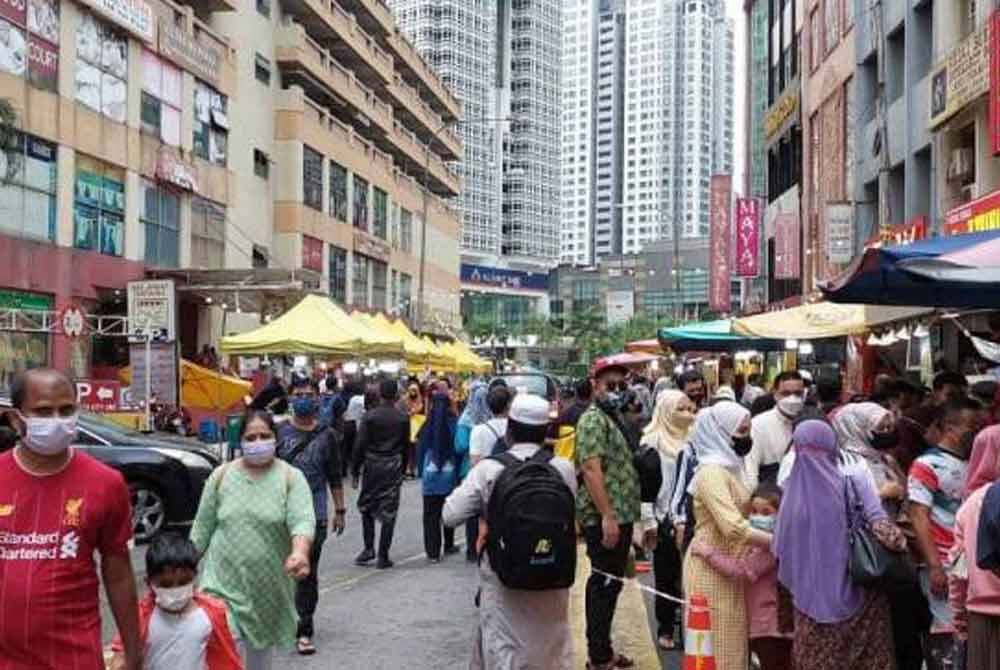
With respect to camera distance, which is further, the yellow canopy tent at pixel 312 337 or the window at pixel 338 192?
the window at pixel 338 192

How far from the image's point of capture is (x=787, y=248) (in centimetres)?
3900

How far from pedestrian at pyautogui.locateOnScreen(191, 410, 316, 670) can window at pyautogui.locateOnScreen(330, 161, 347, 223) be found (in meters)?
45.5

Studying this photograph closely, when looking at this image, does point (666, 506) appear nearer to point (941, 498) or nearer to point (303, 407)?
point (303, 407)

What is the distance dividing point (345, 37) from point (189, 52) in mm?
17842

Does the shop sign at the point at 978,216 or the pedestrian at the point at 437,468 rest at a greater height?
the shop sign at the point at 978,216

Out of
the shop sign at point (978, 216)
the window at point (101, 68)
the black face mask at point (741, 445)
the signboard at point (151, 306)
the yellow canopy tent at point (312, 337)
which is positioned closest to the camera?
the black face mask at point (741, 445)

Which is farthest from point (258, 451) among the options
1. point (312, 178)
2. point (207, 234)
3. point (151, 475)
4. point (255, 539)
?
point (312, 178)

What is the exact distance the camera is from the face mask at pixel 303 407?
28.1ft

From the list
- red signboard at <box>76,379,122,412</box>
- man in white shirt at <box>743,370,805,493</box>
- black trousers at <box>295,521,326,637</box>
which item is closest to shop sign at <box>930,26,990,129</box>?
man in white shirt at <box>743,370,805,493</box>

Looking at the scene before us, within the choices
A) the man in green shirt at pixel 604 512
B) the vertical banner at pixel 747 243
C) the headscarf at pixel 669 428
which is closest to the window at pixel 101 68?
the vertical banner at pixel 747 243

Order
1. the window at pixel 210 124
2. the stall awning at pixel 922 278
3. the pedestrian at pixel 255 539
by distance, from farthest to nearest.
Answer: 1. the window at pixel 210 124
2. the stall awning at pixel 922 278
3. the pedestrian at pixel 255 539

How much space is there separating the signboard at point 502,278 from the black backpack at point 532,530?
12941cm

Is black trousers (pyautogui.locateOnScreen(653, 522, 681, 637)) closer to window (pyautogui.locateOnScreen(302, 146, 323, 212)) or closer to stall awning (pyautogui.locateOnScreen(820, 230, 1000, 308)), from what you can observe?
stall awning (pyautogui.locateOnScreen(820, 230, 1000, 308))

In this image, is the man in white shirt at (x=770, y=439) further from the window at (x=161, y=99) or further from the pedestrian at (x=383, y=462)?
the window at (x=161, y=99)
